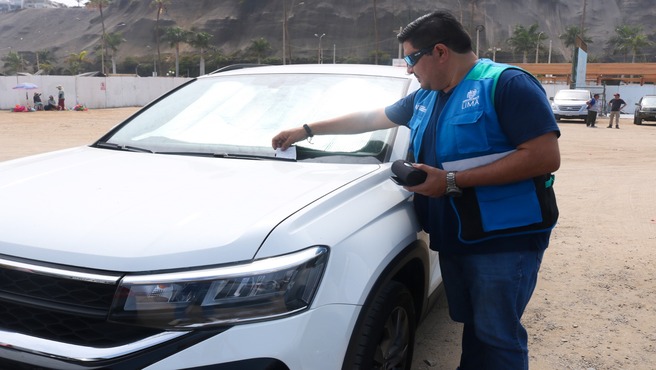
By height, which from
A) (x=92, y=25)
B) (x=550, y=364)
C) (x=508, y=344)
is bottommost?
(x=550, y=364)

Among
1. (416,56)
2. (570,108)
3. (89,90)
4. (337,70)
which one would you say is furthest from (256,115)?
(89,90)

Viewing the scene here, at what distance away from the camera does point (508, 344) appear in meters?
2.41

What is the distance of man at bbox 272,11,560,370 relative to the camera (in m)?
2.21

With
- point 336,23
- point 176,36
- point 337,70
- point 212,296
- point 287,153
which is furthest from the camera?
point 336,23

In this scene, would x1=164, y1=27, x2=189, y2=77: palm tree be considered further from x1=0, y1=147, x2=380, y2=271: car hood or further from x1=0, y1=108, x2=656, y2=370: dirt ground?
x1=0, y1=147, x2=380, y2=271: car hood

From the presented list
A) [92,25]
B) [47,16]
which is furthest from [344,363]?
[47,16]

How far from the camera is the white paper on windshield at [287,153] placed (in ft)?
9.39

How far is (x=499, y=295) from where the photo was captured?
235 cm

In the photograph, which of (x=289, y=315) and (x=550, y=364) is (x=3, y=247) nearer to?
(x=289, y=315)

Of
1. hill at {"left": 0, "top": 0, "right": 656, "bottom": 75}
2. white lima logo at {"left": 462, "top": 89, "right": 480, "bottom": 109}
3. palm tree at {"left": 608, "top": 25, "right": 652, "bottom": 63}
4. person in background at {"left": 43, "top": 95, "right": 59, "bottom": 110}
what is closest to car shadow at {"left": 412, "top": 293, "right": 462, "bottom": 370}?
white lima logo at {"left": 462, "top": 89, "right": 480, "bottom": 109}

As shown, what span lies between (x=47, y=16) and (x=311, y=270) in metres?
169

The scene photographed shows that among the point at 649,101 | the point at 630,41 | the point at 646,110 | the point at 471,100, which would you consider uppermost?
the point at 630,41

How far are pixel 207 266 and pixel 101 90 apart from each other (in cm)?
3755

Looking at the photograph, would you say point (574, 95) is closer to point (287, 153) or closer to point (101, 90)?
point (287, 153)
